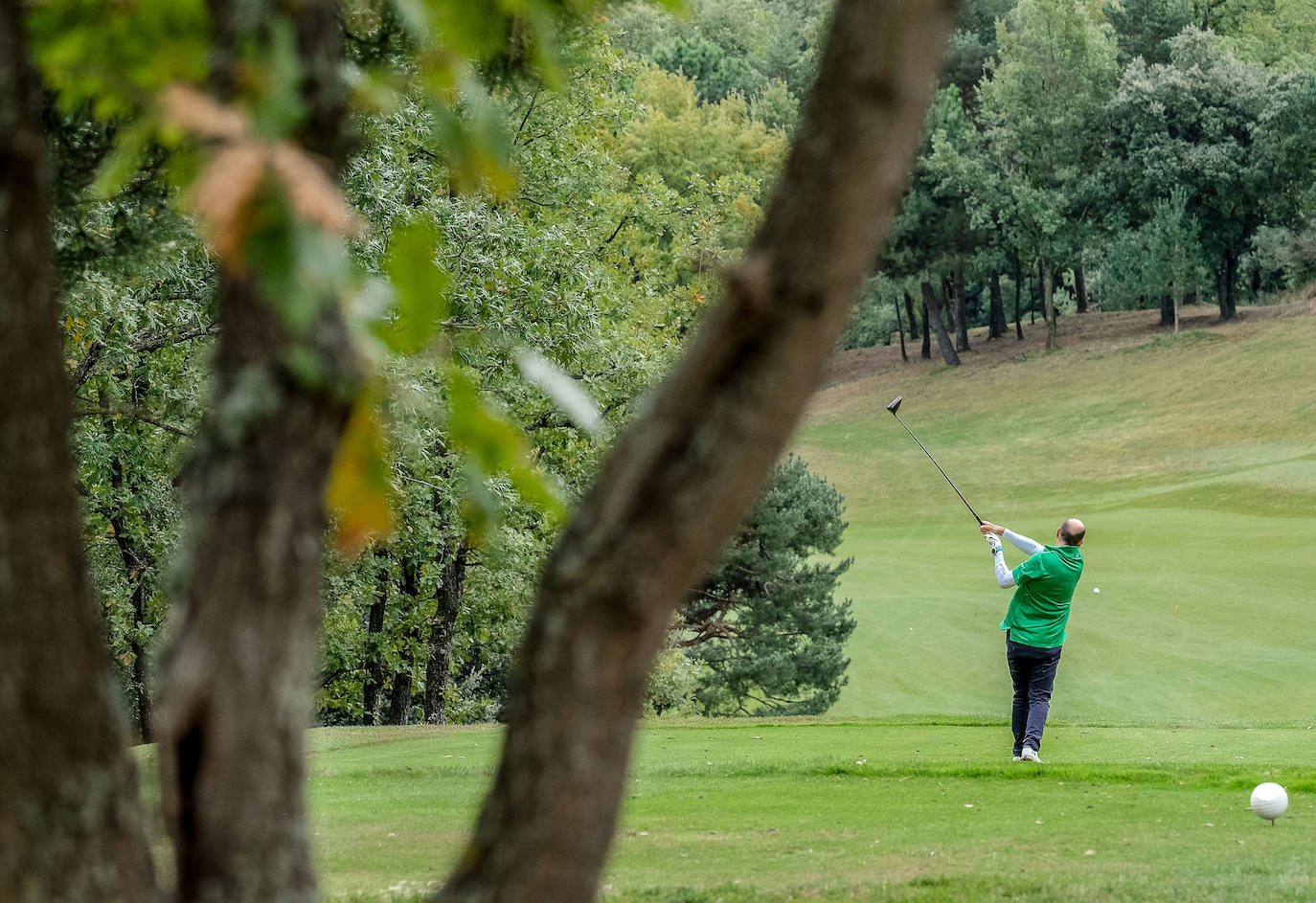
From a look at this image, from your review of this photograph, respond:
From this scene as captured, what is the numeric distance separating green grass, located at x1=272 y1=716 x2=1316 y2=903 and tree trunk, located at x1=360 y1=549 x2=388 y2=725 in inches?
315

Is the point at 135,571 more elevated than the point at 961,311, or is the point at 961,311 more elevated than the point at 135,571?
the point at 961,311

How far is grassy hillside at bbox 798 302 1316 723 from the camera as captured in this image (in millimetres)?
21172

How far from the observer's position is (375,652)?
21.3 metres

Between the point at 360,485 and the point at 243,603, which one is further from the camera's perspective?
the point at 243,603

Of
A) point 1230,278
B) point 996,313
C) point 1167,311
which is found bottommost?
point 1167,311

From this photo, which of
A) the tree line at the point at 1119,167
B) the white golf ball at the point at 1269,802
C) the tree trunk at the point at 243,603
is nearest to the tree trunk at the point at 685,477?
the tree trunk at the point at 243,603

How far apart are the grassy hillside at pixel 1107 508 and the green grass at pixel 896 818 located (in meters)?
6.11

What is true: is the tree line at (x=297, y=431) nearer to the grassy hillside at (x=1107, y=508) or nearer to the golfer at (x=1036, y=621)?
the golfer at (x=1036, y=621)

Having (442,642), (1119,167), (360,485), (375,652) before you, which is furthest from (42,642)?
(1119,167)

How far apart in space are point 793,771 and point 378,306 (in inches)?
347

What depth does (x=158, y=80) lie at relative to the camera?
1786 millimetres

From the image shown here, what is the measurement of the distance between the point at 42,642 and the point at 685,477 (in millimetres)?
936

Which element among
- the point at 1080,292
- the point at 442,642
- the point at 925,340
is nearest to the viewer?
the point at 442,642

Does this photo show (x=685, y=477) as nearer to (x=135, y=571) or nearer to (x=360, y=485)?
(x=360, y=485)
